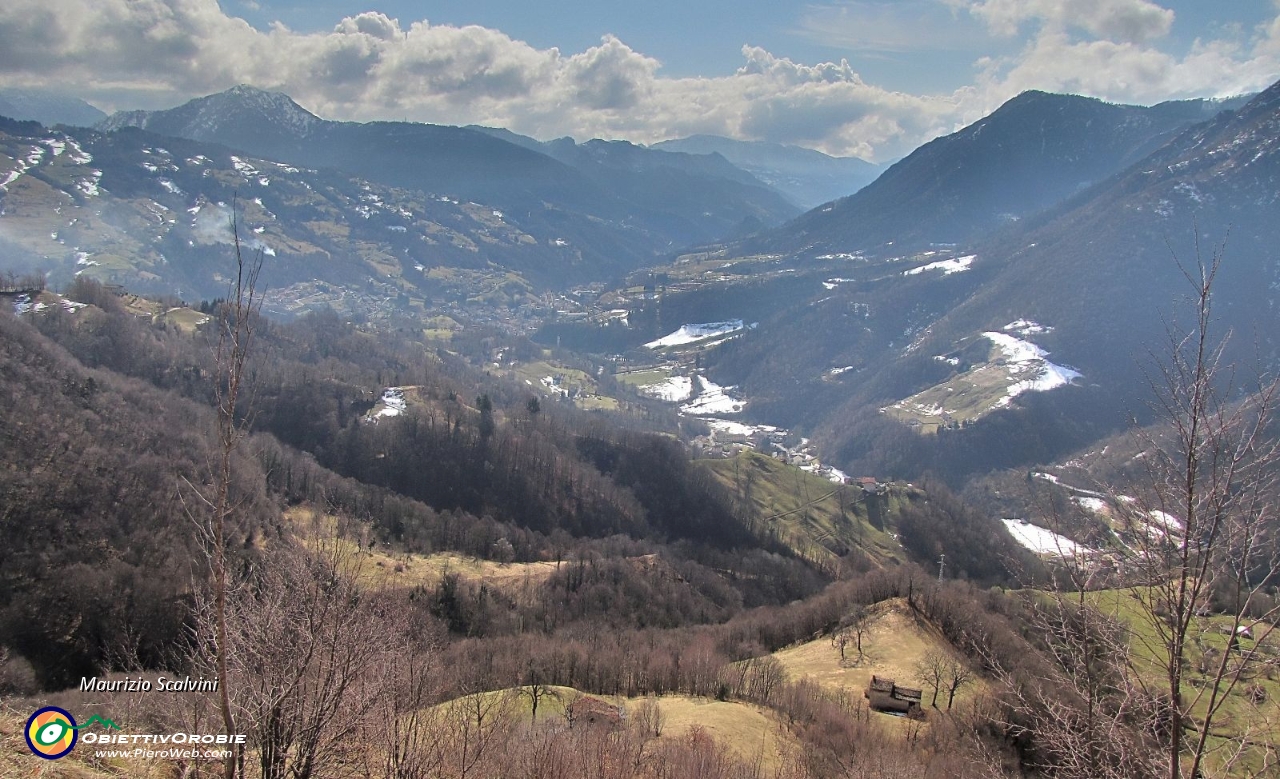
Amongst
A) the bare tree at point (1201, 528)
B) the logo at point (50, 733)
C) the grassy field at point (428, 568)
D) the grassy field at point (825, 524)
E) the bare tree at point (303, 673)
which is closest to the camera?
the bare tree at point (1201, 528)

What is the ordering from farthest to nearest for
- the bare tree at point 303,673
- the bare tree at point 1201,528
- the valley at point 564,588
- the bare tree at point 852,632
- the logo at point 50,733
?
the bare tree at point 852,632 < the bare tree at point 303,673 < the logo at point 50,733 < the valley at point 564,588 < the bare tree at point 1201,528

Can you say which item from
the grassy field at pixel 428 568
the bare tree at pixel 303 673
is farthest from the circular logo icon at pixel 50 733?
the grassy field at pixel 428 568

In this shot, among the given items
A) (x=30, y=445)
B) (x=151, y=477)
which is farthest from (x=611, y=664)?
(x=30, y=445)

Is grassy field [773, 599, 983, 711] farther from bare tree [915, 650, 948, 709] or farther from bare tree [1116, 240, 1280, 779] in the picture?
bare tree [1116, 240, 1280, 779]

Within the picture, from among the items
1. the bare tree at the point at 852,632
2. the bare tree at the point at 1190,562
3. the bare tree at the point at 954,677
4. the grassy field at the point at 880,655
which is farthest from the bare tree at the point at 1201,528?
the bare tree at the point at 852,632

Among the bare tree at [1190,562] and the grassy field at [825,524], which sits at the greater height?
the bare tree at [1190,562]

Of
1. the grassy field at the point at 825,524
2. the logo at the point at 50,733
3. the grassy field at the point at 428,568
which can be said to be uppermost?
the logo at the point at 50,733

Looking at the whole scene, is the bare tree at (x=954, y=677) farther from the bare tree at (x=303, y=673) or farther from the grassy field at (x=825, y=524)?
the grassy field at (x=825, y=524)

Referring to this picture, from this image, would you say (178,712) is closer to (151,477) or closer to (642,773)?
(642,773)

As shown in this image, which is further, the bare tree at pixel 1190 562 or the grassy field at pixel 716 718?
the grassy field at pixel 716 718
